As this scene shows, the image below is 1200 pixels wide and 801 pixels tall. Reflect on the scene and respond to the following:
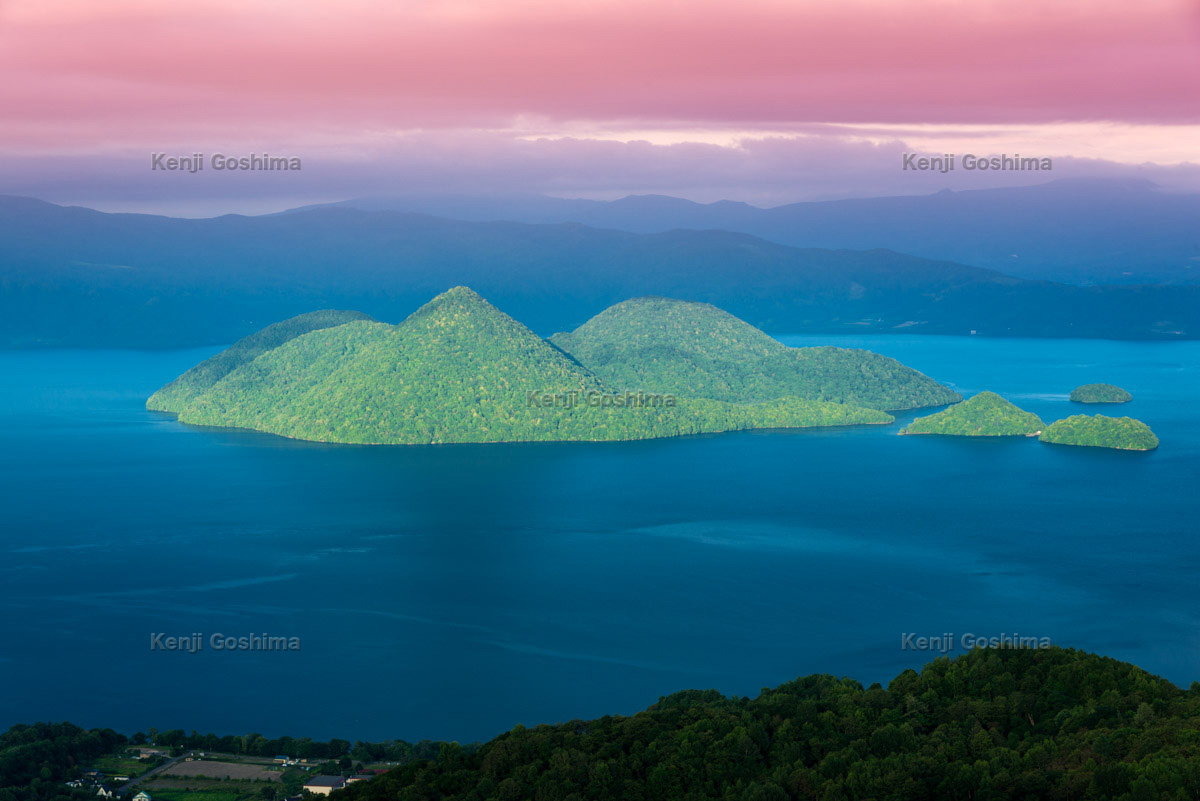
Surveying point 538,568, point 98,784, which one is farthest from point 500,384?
point 98,784

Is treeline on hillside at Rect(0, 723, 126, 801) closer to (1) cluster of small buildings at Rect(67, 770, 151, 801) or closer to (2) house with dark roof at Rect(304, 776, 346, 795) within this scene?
(1) cluster of small buildings at Rect(67, 770, 151, 801)

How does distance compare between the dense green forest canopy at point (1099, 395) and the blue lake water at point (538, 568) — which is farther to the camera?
the dense green forest canopy at point (1099, 395)

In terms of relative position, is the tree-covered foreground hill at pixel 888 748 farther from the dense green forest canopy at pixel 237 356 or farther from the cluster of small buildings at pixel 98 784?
the dense green forest canopy at pixel 237 356

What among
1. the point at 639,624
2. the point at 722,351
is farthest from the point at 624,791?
the point at 722,351

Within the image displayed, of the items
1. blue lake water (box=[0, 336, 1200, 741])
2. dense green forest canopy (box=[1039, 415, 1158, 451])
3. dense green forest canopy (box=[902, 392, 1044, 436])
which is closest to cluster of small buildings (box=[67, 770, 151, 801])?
blue lake water (box=[0, 336, 1200, 741])

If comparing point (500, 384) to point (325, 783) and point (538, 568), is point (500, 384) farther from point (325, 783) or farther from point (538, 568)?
point (325, 783)

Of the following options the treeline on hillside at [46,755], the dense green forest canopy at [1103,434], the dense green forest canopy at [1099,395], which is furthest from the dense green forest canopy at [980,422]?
the treeline on hillside at [46,755]
